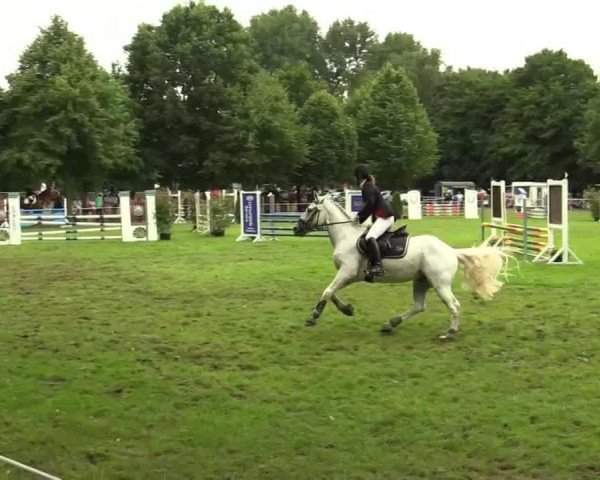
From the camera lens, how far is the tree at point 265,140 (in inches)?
2057

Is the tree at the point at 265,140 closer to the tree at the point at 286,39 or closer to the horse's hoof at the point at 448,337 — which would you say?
the tree at the point at 286,39

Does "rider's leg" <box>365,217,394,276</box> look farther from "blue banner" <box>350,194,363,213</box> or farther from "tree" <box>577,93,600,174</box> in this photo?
"tree" <box>577,93,600,174</box>

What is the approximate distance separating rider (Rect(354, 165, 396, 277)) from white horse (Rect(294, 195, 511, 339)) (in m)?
0.14

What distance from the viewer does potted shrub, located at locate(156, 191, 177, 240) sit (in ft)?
91.8

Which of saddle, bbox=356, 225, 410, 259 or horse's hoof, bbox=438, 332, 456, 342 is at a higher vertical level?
saddle, bbox=356, 225, 410, 259

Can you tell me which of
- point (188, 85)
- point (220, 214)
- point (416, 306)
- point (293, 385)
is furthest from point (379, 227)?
point (188, 85)

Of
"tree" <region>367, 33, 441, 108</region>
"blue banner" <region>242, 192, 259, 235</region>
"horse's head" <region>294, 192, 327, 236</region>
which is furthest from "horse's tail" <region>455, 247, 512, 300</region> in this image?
"tree" <region>367, 33, 441, 108</region>

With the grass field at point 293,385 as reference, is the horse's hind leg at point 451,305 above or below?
above

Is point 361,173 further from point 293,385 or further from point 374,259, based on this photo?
point 293,385

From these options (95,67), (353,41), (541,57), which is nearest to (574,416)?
(95,67)

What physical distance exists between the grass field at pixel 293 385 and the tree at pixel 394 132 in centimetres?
4840

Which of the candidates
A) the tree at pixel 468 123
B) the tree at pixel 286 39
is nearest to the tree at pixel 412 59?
the tree at pixel 286 39

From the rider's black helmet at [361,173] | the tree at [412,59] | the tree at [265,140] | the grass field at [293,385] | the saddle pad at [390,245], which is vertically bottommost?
the grass field at [293,385]

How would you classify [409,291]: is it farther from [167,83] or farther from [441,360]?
[167,83]
